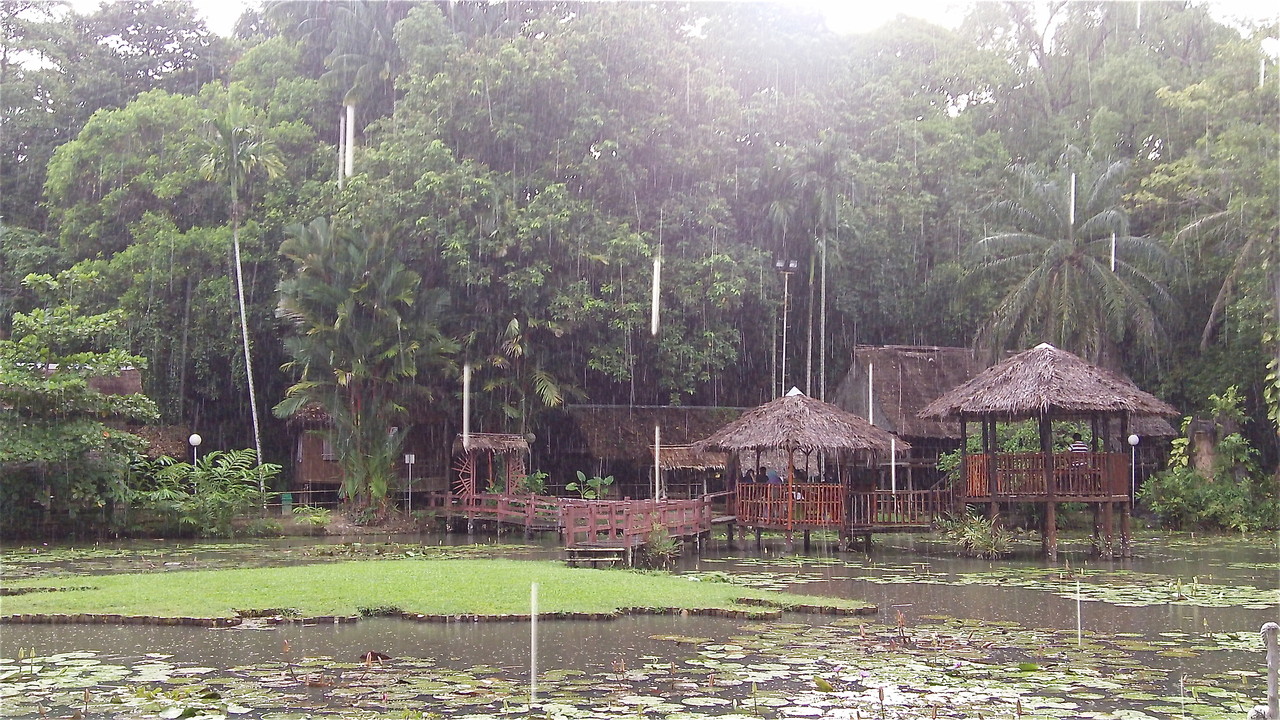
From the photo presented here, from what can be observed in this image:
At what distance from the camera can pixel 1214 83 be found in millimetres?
28781

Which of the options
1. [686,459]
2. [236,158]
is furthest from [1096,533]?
[236,158]

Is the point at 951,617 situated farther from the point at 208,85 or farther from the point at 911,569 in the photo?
the point at 208,85

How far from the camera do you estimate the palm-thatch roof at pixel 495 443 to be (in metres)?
28.4

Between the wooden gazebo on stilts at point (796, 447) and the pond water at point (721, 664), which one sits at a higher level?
the wooden gazebo on stilts at point (796, 447)

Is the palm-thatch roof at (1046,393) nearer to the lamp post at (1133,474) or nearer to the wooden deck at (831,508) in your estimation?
the wooden deck at (831,508)

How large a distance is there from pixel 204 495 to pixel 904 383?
1654 centimetres

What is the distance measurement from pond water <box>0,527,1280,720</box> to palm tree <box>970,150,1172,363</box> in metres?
16.6

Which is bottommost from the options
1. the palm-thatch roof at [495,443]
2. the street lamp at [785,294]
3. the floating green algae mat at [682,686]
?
the floating green algae mat at [682,686]

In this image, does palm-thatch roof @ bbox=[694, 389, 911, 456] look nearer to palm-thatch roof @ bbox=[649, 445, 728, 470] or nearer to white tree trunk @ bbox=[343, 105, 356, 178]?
palm-thatch roof @ bbox=[649, 445, 728, 470]

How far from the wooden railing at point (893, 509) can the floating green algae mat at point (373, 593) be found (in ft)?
22.6

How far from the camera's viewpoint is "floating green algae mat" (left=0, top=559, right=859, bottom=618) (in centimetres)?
1273

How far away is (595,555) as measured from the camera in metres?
19.0

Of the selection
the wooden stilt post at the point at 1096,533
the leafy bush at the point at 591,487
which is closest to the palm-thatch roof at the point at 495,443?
the leafy bush at the point at 591,487

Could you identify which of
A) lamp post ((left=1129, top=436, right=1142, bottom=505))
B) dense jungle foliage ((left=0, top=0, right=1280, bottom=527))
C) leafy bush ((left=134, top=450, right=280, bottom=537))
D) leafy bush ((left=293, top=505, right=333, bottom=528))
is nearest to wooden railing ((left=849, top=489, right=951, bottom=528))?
dense jungle foliage ((left=0, top=0, right=1280, bottom=527))
